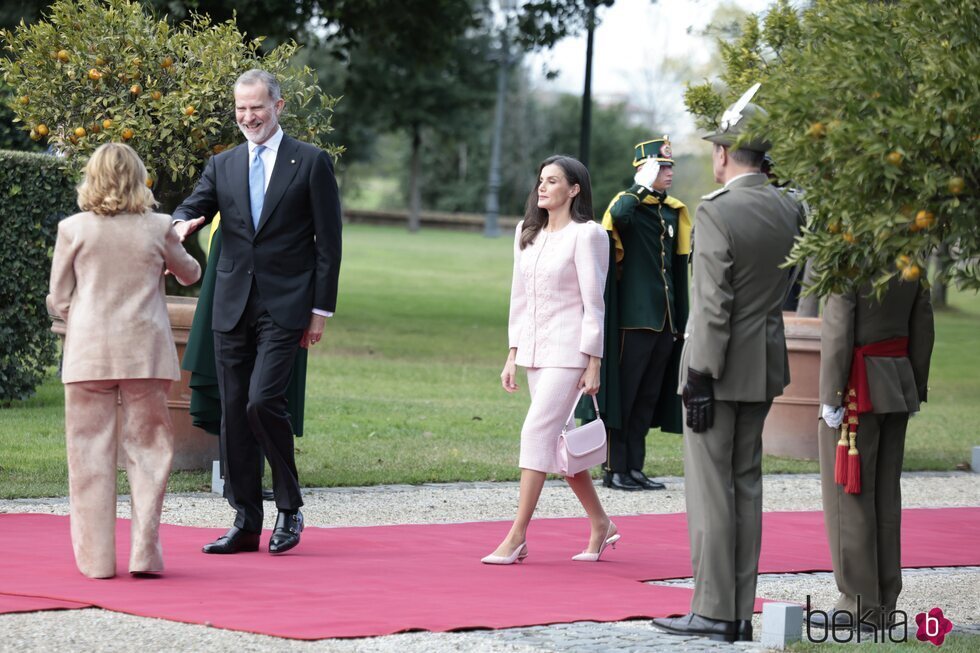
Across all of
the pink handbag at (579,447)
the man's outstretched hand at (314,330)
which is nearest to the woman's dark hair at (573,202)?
the pink handbag at (579,447)

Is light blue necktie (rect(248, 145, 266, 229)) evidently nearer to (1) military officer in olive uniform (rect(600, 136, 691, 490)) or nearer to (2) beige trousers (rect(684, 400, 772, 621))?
(2) beige trousers (rect(684, 400, 772, 621))

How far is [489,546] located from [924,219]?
3.71m

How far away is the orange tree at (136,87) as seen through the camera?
31.3ft

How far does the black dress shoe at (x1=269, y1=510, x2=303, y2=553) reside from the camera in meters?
7.63

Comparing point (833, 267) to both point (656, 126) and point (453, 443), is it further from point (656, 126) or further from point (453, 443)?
point (656, 126)

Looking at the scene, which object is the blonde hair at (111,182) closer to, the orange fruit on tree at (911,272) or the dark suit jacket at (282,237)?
the dark suit jacket at (282,237)

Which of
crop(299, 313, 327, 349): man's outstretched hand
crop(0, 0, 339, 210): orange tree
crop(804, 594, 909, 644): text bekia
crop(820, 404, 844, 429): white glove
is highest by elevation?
crop(0, 0, 339, 210): orange tree

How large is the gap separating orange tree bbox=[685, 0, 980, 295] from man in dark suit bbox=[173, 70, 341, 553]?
9.21 feet

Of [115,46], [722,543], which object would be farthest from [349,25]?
[722,543]

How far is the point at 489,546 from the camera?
824cm

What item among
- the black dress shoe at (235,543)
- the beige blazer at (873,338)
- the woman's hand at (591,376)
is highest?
the beige blazer at (873,338)

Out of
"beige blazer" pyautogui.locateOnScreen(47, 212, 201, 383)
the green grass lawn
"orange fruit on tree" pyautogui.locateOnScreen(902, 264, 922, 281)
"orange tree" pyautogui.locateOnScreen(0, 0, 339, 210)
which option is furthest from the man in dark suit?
"orange fruit on tree" pyautogui.locateOnScreen(902, 264, 922, 281)

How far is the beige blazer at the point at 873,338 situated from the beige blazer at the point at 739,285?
1.20 feet

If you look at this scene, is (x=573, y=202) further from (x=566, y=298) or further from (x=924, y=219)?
(x=924, y=219)
